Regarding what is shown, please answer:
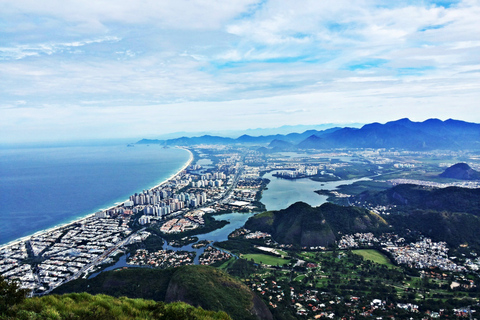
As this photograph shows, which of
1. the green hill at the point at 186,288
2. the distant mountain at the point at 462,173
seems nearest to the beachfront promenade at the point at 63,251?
the green hill at the point at 186,288

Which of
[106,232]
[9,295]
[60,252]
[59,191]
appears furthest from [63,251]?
[59,191]

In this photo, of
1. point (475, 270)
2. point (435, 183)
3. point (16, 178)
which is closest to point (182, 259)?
point (475, 270)

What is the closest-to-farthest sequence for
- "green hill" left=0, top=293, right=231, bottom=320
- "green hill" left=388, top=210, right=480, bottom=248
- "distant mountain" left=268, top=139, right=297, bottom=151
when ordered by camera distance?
1. "green hill" left=0, top=293, right=231, bottom=320
2. "green hill" left=388, top=210, right=480, bottom=248
3. "distant mountain" left=268, top=139, right=297, bottom=151

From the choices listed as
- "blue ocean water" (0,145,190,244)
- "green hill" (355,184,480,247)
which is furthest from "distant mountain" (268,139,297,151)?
"green hill" (355,184,480,247)

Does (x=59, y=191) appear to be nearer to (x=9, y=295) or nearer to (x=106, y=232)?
(x=106, y=232)

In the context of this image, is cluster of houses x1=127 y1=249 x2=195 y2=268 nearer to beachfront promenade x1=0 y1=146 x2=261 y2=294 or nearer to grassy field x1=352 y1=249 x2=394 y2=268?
beachfront promenade x1=0 y1=146 x2=261 y2=294

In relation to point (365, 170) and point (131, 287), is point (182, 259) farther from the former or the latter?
point (365, 170)
